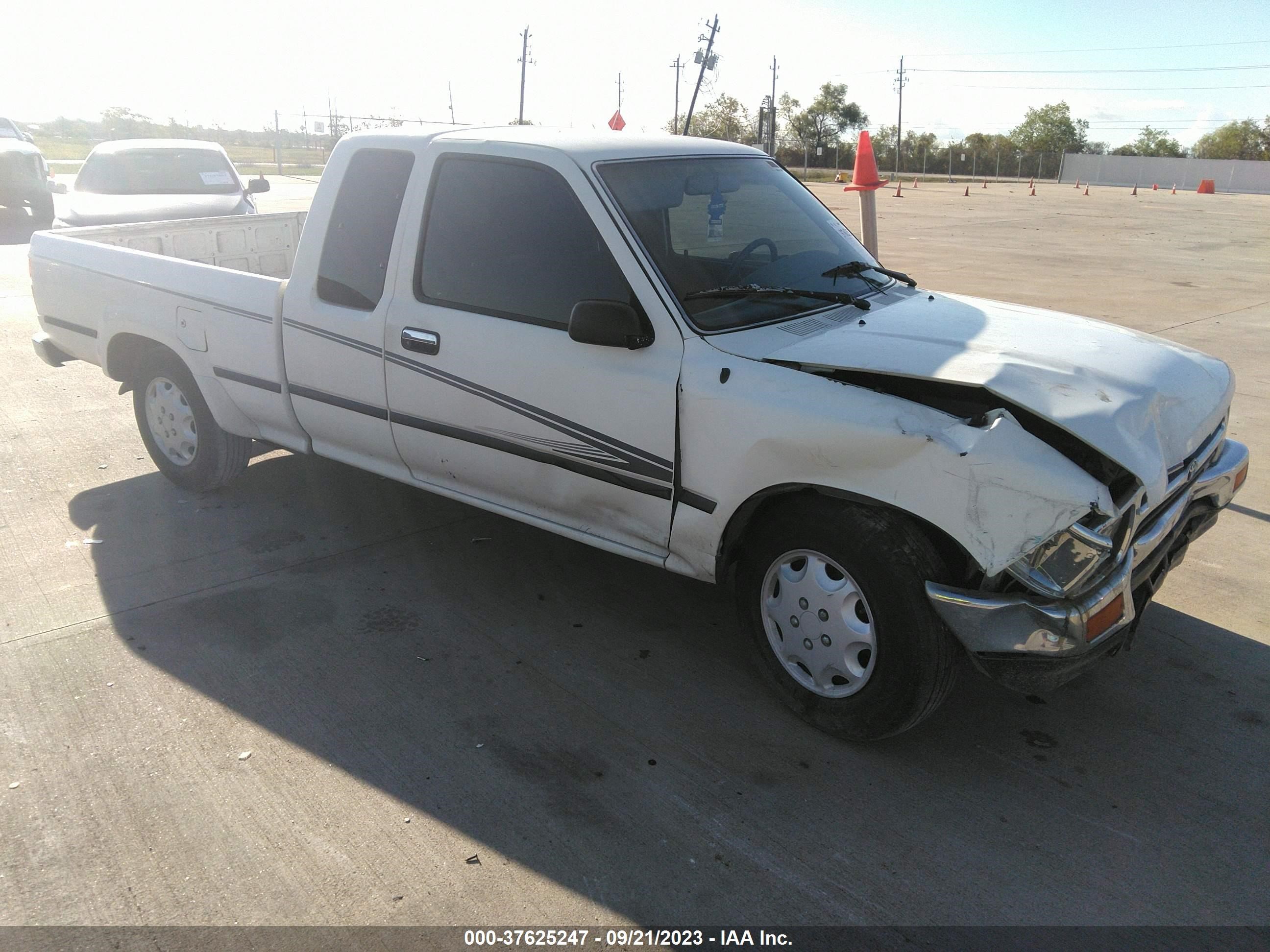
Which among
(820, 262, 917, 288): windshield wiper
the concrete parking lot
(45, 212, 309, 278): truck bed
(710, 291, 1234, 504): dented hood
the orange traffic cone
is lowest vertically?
the concrete parking lot

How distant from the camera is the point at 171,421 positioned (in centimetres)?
555

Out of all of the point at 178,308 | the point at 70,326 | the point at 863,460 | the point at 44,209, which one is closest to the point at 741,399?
the point at 863,460

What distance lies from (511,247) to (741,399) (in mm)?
1242

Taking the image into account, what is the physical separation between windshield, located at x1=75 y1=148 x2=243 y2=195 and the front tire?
1051 cm

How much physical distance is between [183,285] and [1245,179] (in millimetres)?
64141

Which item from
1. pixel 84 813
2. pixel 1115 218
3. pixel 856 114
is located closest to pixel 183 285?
pixel 84 813

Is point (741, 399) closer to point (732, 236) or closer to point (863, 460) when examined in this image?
point (863, 460)

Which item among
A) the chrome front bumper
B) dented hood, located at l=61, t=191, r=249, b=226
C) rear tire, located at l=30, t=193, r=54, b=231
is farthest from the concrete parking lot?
rear tire, located at l=30, t=193, r=54, b=231

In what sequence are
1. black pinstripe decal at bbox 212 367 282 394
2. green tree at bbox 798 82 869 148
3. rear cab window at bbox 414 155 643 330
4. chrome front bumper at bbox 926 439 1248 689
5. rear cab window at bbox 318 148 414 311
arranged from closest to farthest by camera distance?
chrome front bumper at bbox 926 439 1248 689 < rear cab window at bbox 414 155 643 330 < rear cab window at bbox 318 148 414 311 < black pinstripe decal at bbox 212 367 282 394 < green tree at bbox 798 82 869 148

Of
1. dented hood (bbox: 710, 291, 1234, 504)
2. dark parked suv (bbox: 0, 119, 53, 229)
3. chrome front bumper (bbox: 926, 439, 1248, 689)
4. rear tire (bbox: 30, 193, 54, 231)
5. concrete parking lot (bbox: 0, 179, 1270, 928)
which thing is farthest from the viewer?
rear tire (bbox: 30, 193, 54, 231)

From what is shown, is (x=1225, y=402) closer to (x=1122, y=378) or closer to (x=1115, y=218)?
(x=1122, y=378)

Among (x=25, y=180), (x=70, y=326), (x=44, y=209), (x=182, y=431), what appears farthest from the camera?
(x=44, y=209)

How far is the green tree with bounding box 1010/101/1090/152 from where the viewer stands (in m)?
89.9

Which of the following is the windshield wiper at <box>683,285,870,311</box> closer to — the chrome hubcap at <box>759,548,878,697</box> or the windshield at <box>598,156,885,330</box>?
the windshield at <box>598,156,885,330</box>
